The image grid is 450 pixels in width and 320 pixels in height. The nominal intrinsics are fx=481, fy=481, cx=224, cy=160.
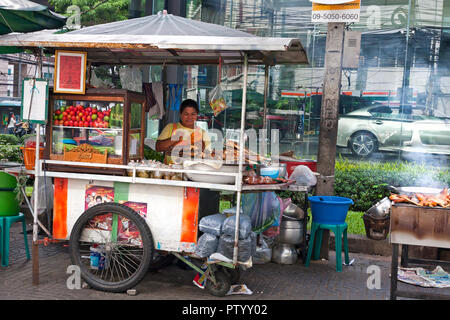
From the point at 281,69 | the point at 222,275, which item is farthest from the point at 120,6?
the point at 222,275

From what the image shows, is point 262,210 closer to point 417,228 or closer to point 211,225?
point 211,225

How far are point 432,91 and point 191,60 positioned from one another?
5.40 metres

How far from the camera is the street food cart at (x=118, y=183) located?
4.65 m

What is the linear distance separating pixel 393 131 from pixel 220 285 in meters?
5.87

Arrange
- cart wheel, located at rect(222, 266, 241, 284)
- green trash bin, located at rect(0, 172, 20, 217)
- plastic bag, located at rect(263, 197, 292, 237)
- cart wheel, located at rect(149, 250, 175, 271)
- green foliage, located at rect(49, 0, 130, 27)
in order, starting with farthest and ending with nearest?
green foliage, located at rect(49, 0, 130, 27) → plastic bag, located at rect(263, 197, 292, 237) → cart wheel, located at rect(149, 250, 175, 271) → green trash bin, located at rect(0, 172, 20, 217) → cart wheel, located at rect(222, 266, 241, 284)

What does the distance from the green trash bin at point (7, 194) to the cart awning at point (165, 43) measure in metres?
1.50

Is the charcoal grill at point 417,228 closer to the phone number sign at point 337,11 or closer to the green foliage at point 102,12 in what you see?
the phone number sign at point 337,11

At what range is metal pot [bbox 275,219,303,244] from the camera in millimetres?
6012

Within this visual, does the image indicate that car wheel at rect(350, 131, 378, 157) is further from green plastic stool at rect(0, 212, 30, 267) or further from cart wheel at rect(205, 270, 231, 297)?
green plastic stool at rect(0, 212, 30, 267)

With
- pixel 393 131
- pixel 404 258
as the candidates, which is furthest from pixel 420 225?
pixel 393 131

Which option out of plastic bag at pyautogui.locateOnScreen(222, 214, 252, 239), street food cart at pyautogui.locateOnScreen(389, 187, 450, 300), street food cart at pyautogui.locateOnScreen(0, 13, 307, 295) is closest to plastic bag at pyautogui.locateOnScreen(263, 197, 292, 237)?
street food cart at pyautogui.locateOnScreen(0, 13, 307, 295)

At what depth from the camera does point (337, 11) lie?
19.8 feet

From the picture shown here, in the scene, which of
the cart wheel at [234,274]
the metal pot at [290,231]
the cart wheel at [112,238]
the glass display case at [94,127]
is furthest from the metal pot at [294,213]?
the glass display case at [94,127]

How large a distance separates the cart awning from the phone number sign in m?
0.75
